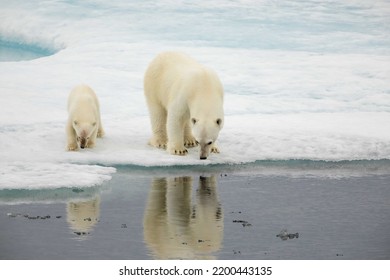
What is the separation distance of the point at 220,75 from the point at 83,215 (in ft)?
24.7

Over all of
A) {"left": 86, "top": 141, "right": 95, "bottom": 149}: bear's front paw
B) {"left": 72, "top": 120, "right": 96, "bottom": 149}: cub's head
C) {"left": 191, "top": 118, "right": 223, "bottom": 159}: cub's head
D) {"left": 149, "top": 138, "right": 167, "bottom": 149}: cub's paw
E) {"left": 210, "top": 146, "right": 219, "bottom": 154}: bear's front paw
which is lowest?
{"left": 149, "top": 138, "right": 167, "bottom": 149}: cub's paw

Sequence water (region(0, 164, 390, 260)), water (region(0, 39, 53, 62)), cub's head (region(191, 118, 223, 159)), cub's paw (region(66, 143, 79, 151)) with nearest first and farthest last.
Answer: water (region(0, 164, 390, 260))
cub's head (region(191, 118, 223, 159))
cub's paw (region(66, 143, 79, 151))
water (region(0, 39, 53, 62))

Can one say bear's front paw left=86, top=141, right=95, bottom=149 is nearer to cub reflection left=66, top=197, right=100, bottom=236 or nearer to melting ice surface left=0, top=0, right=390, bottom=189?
melting ice surface left=0, top=0, right=390, bottom=189

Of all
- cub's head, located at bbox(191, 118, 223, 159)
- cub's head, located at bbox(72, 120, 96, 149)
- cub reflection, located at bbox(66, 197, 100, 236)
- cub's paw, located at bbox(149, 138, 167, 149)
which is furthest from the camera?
cub's paw, located at bbox(149, 138, 167, 149)

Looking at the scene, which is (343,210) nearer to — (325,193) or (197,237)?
(325,193)

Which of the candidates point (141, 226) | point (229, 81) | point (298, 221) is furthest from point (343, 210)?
point (229, 81)

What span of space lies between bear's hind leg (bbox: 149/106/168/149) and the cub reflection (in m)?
1.86

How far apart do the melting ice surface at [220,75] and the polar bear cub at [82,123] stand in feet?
0.35

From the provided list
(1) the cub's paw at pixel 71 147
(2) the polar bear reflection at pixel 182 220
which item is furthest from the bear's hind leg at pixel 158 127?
(2) the polar bear reflection at pixel 182 220

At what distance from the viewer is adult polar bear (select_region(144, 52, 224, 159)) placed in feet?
23.6

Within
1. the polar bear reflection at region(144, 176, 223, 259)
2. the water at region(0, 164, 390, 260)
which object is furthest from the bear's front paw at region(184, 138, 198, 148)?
the polar bear reflection at region(144, 176, 223, 259)

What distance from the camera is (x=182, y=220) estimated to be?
5.75m

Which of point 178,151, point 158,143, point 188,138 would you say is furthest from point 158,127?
point 178,151

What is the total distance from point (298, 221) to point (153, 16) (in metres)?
12.7
